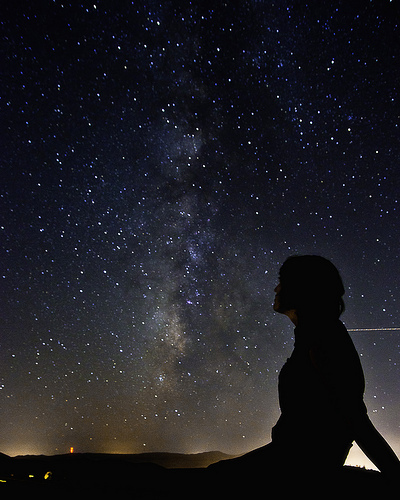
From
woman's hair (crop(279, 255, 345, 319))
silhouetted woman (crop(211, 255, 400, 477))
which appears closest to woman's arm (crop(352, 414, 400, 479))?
silhouetted woman (crop(211, 255, 400, 477))

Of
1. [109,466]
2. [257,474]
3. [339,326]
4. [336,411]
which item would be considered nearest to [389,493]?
[336,411]

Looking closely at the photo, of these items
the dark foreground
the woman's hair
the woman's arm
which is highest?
the woman's hair

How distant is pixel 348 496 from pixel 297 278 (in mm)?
935

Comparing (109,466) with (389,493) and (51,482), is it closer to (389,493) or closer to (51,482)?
(51,482)

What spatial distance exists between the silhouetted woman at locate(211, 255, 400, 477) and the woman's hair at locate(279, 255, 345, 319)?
0.43ft

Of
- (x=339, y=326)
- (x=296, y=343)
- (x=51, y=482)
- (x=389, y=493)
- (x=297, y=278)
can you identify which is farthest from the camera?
(x=297, y=278)

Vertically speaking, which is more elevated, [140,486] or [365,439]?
[365,439]

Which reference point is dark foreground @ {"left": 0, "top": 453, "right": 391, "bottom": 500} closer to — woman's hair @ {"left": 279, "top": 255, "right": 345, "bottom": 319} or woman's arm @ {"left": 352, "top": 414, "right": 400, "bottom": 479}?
woman's arm @ {"left": 352, "top": 414, "right": 400, "bottom": 479}

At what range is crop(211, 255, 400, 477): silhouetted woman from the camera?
1133 millimetres

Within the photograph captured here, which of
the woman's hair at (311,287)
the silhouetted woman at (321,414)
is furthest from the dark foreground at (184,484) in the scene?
the woman's hair at (311,287)

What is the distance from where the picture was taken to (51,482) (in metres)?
1.17

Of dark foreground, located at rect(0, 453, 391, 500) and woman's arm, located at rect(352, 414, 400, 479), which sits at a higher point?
woman's arm, located at rect(352, 414, 400, 479)

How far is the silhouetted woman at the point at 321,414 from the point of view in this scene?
1133 millimetres

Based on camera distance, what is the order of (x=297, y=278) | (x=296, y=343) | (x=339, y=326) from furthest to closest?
1. (x=297, y=278)
2. (x=296, y=343)
3. (x=339, y=326)
